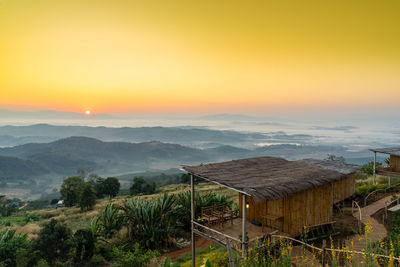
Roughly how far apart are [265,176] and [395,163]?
1671 centimetres

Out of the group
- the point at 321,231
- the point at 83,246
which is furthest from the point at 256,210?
the point at 83,246

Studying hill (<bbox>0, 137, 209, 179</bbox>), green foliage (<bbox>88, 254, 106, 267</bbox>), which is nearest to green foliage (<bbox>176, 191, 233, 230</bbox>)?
green foliage (<bbox>88, 254, 106, 267</bbox>)

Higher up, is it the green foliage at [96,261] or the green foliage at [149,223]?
the green foliage at [149,223]

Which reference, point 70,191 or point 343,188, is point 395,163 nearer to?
point 343,188

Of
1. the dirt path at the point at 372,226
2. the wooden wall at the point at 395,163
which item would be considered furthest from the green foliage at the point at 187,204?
the wooden wall at the point at 395,163

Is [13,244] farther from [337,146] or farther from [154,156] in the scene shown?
[154,156]

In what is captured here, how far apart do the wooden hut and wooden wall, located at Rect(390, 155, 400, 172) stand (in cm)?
1382

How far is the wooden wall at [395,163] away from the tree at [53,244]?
22.4 meters

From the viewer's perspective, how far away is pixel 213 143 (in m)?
188

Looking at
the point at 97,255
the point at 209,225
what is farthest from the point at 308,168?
the point at 97,255

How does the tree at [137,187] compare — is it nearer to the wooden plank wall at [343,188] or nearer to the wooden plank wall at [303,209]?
the wooden plank wall at [343,188]

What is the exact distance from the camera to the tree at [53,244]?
34.8ft

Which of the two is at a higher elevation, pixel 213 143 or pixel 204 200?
pixel 204 200

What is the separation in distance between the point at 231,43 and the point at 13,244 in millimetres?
18548
